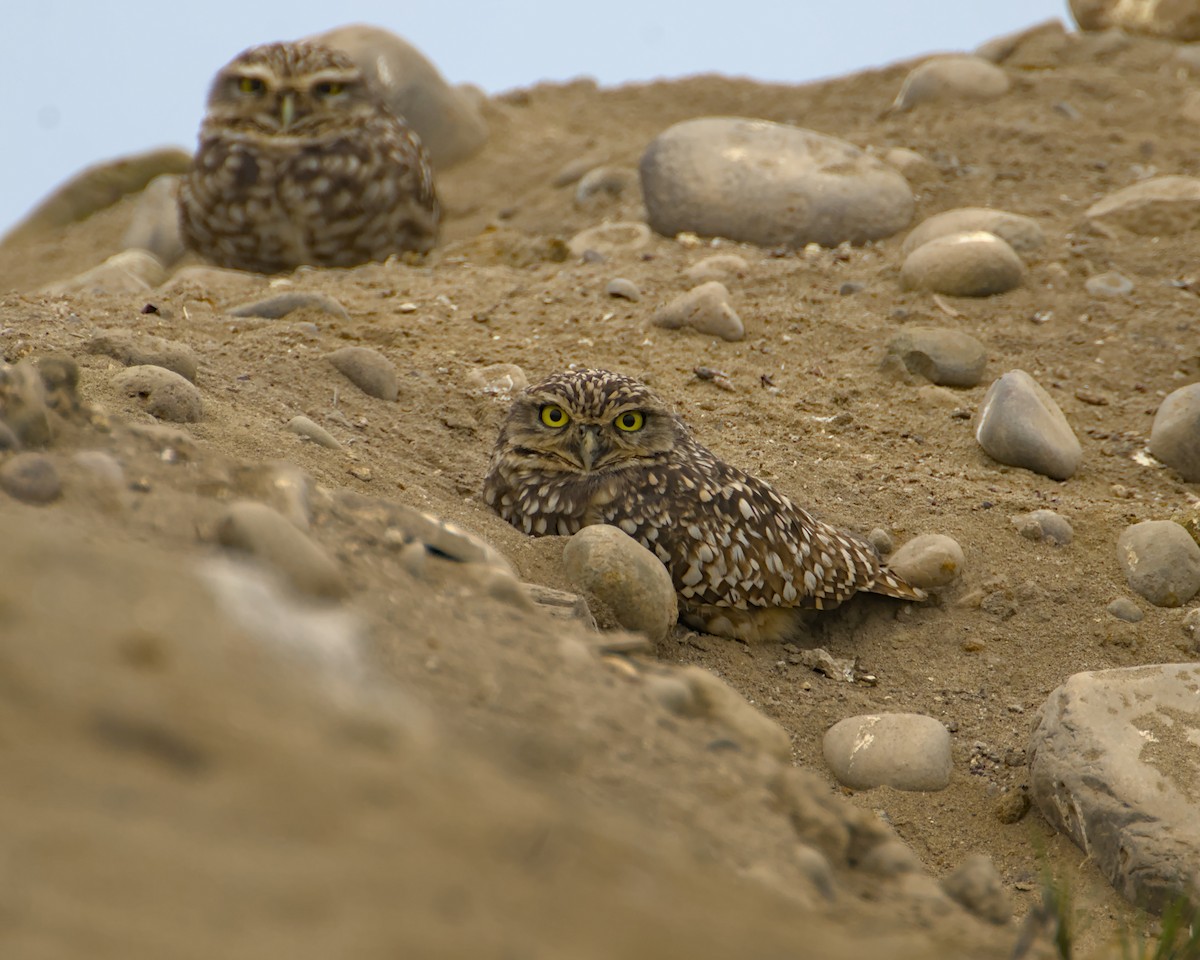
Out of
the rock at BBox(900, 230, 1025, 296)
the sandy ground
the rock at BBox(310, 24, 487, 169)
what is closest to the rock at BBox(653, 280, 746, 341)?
the sandy ground

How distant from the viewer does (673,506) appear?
3779mm

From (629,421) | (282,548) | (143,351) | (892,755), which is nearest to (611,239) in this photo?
(629,421)

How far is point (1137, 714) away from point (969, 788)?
18.7 inches

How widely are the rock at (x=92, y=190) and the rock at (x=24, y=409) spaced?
8025mm

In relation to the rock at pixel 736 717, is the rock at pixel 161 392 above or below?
above

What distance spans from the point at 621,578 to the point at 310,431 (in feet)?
3.42

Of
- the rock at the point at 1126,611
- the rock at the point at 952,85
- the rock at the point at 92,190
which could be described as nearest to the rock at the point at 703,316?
the rock at the point at 1126,611

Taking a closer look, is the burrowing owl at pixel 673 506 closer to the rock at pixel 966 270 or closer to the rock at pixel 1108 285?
the rock at pixel 966 270

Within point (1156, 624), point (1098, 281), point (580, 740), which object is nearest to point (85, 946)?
point (580, 740)

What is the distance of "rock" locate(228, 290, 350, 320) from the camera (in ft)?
17.3

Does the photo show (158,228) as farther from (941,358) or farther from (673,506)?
(673,506)

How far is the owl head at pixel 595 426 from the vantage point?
12.8 ft

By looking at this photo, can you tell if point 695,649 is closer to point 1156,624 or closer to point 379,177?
point 1156,624

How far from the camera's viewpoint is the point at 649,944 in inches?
48.7
